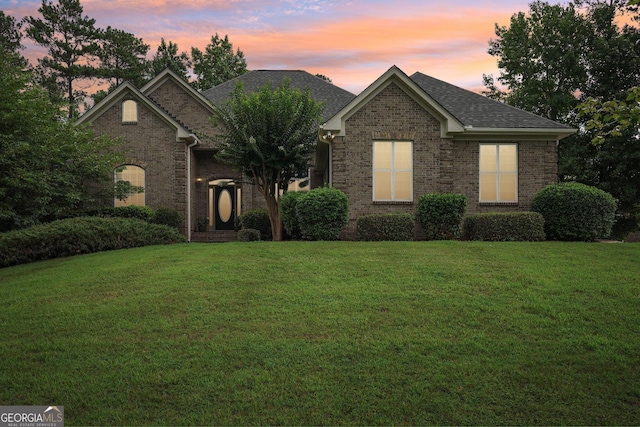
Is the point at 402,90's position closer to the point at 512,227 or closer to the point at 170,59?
the point at 512,227

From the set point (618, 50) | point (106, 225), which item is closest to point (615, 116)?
point (106, 225)

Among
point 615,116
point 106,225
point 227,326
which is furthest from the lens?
point 106,225

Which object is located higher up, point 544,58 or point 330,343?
point 544,58

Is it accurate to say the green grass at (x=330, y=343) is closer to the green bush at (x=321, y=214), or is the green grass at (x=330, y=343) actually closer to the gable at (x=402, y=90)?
the green bush at (x=321, y=214)

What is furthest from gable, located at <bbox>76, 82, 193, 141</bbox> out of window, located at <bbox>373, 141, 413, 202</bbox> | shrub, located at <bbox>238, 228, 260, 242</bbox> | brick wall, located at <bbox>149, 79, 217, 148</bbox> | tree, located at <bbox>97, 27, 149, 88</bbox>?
tree, located at <bbox>97, 27, 149, 88</bbox>

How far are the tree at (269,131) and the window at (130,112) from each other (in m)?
4.98

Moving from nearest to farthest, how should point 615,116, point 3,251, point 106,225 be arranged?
point 615,116, point 3,251, point 106,225

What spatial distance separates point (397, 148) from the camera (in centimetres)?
1519

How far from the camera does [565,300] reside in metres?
6.81

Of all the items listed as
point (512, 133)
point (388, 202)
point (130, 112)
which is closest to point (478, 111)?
point (512, 133)

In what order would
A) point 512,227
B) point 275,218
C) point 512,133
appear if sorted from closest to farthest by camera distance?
point 512,227
point 275,218
point 512,133

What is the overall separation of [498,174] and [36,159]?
15353mm

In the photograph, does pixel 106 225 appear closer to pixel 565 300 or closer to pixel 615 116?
pixel 565 300

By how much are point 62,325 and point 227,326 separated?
2298mm
